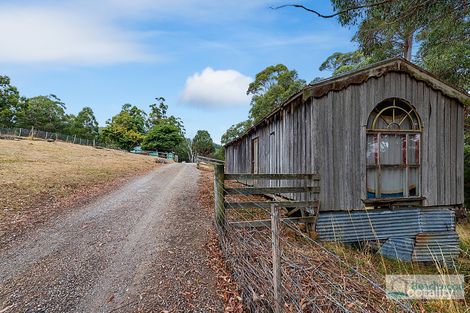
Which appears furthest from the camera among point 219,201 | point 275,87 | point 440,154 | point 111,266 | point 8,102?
point 8,102

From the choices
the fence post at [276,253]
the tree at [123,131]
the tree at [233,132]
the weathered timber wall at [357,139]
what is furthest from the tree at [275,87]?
the tree at [123,131]

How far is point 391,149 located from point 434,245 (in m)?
2.90

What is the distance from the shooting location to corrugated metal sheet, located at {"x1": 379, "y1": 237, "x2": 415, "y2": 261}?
6.74 metres

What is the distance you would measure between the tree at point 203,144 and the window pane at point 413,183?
49798 mm

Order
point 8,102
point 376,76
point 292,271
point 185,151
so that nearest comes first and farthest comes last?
point 292,271 < point 376,76 < point 8,102 < point 185,151

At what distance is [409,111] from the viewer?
23.2 ft

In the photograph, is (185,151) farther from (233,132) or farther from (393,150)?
(393,150)

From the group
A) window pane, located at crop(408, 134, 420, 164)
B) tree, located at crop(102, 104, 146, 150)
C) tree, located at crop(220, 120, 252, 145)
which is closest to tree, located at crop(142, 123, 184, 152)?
tree, located at crop(102, 104, 146, 150)

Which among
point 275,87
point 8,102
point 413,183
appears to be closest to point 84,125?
point 8,102

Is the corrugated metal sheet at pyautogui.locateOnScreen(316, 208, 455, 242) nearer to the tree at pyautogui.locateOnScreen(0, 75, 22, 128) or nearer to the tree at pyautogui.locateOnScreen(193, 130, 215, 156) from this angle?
the tree at pyautogui.locateOnScreen(193, 130, 215, 156)

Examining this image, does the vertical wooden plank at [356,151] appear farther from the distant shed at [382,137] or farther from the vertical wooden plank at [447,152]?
the vertical wooden plank at [447,152]

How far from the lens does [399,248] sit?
6.76 m

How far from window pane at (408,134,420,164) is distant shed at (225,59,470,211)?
0.03m

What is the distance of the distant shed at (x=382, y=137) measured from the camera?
6.57 m
